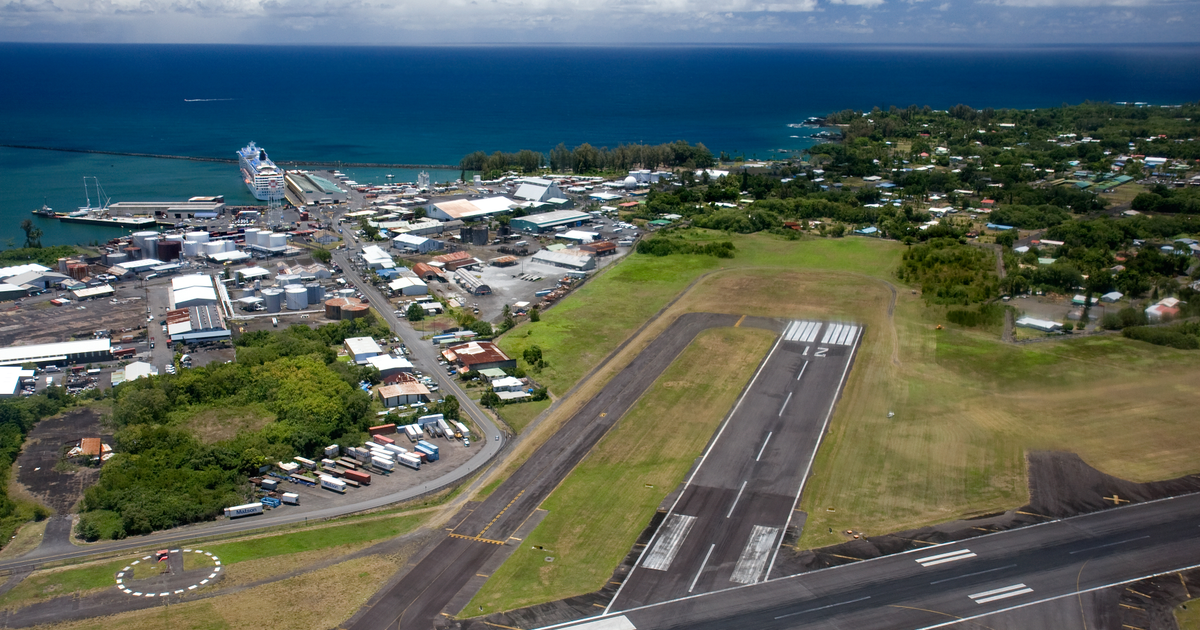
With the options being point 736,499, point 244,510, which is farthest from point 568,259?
point 244,510

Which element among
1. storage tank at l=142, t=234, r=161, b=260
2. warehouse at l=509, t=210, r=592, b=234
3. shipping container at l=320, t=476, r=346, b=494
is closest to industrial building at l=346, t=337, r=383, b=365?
shipping container at l=320, t=476, r=346, b=494

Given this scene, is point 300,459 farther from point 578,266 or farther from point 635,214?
point 635,214

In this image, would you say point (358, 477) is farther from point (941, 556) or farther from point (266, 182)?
point (266, 182)

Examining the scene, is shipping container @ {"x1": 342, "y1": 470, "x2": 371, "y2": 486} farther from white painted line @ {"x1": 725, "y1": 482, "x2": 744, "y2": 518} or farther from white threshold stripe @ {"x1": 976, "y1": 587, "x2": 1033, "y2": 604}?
white threshold stripe @ {"x1": 976, "y1": 587, "x2": 1033, "y2": 604}

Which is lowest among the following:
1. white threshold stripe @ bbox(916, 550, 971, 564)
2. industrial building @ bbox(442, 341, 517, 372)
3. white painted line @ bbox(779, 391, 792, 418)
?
white threshold stripe @ bbox(916, 550, 971, 564)

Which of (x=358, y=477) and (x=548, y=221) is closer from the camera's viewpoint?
(x=358, y=477)

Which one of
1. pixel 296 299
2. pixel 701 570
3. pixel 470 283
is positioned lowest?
pixel 701 570
